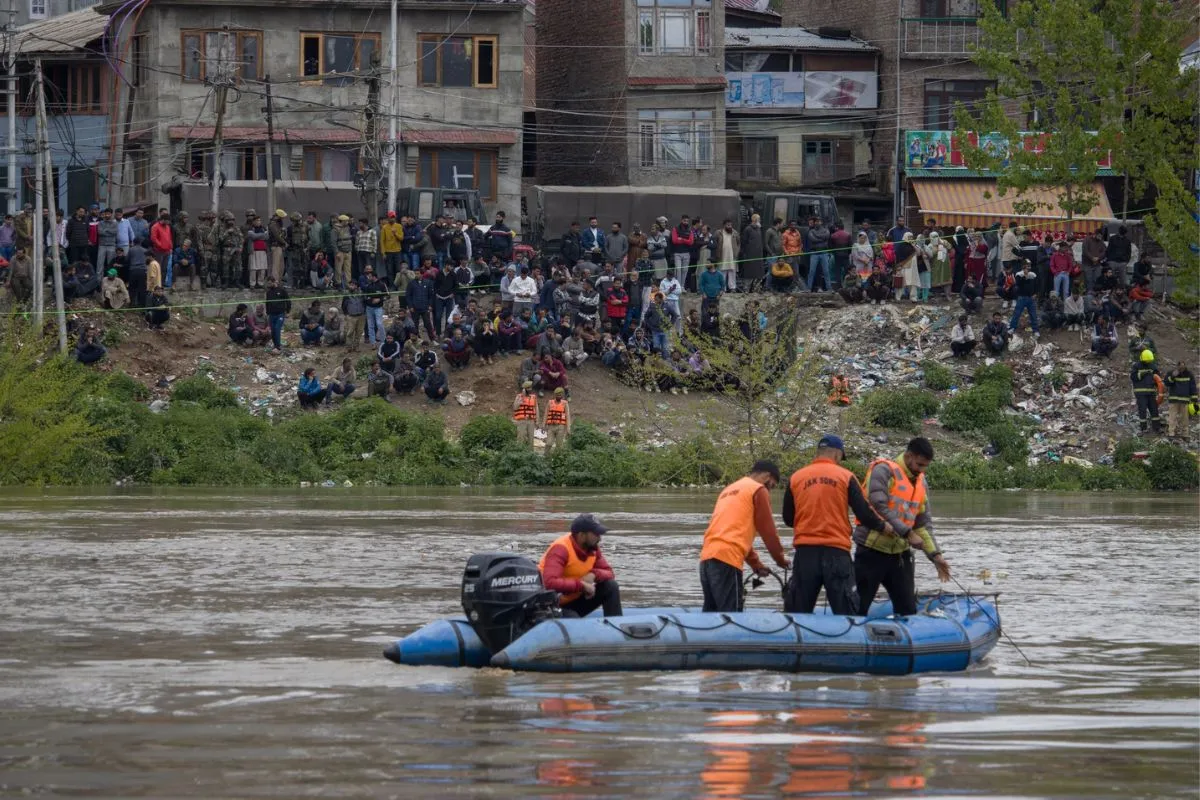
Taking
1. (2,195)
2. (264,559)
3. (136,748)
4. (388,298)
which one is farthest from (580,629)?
(2,195)

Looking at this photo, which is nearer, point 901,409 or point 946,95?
point 901,409

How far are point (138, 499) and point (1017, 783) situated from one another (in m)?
24.4

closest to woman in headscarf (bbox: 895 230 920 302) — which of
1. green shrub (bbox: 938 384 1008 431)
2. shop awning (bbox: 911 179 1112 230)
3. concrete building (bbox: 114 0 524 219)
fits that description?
green shrub (bbox: 938 384 1008 431)

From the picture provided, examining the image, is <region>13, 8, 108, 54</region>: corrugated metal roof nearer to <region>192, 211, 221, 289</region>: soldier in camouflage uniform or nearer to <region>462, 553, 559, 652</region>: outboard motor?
<region>192, 211, 221, 289</region>: soldier in camouflage uniform

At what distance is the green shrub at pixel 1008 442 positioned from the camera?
126 ft

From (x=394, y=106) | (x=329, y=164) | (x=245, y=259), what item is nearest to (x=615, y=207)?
(x=394, y=106)

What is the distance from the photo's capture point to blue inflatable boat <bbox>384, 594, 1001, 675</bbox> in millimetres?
14031

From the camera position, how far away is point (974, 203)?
55.5 m

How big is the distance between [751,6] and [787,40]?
1072cm

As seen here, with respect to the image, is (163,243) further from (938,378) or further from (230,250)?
(938,378)

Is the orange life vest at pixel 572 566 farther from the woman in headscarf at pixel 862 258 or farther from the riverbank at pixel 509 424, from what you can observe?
the woman in headscarf at pixel 862 258

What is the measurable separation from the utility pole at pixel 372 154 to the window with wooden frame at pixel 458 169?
233 inches

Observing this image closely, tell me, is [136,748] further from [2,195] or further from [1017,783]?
[2,195]

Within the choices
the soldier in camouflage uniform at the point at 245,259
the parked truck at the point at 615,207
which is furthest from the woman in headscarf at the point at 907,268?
the soldier in camouflage uniform at the point at 245,259
